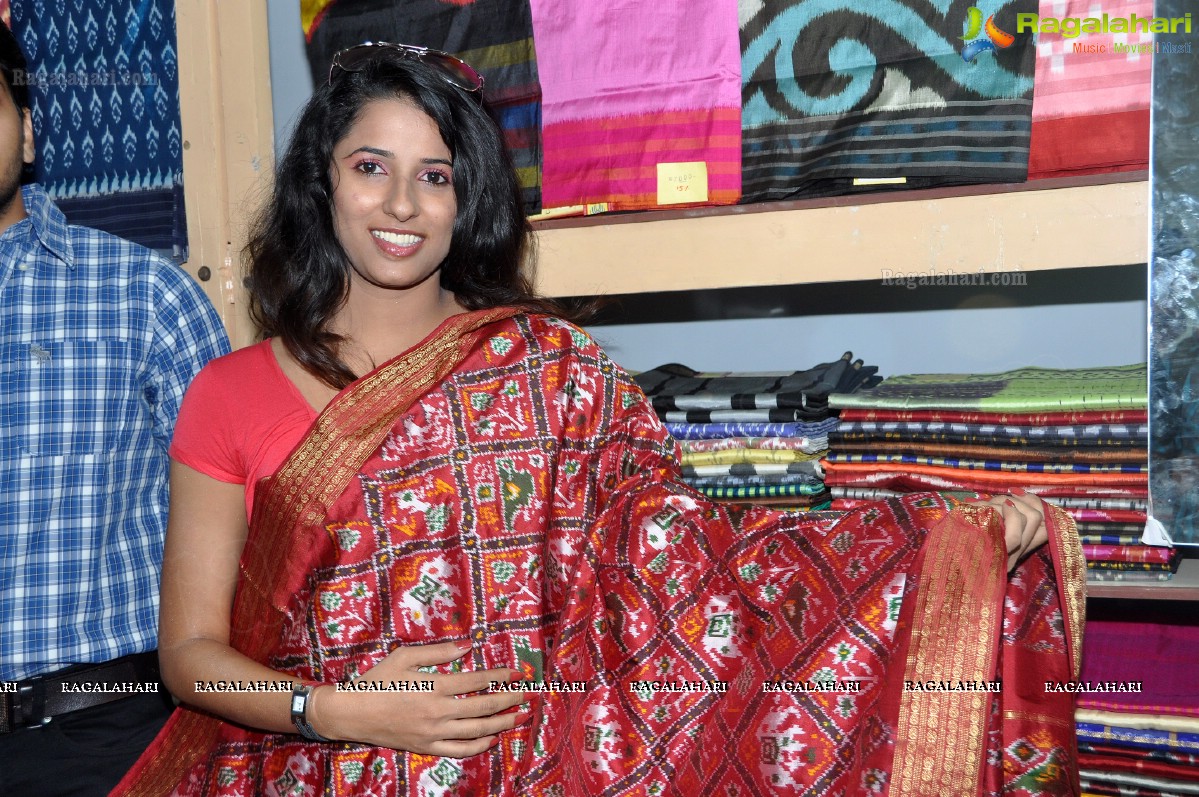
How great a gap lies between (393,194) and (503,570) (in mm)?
611

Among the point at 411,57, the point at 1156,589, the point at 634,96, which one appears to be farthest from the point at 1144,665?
the point at 411,57

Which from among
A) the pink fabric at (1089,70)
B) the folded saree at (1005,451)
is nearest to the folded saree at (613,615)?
the folded saree at (1005,451)

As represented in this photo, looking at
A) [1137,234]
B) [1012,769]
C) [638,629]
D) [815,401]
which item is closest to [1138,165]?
[1137,234]

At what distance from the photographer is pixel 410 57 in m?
1.72

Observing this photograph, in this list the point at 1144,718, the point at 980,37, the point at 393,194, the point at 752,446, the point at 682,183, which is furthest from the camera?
the point at 752,446

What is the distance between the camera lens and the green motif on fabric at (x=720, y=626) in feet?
4.89

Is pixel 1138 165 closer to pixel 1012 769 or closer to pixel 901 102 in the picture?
pixel 901 102

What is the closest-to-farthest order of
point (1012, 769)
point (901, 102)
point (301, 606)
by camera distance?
point (1012, 769) → point (301, 606) → point (901, 102)

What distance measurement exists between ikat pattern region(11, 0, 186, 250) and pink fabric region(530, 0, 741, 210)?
3.28 ft

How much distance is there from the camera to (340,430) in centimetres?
154

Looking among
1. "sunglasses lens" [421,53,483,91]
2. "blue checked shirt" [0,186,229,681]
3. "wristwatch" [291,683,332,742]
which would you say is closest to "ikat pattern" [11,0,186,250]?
"blue checked shirt" [0,186,229,681]

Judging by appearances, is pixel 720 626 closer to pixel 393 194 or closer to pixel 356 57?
pixel 393 194

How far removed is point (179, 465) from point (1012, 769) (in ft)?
4.19

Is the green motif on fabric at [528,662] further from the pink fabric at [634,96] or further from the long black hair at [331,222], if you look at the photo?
the pink fabric at [634,96]
